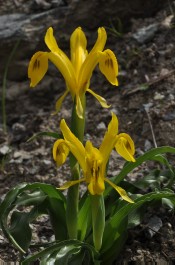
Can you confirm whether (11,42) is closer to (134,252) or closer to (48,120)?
(48,120)

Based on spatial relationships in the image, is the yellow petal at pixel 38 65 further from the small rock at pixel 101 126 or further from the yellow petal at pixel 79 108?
the small rock at pixel 101 126

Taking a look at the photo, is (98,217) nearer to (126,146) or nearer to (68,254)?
(68,254)

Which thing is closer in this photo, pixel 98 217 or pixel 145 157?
pixel 98 217

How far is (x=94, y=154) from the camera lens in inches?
116

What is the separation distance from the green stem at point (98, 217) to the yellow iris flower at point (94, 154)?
0.14 metres

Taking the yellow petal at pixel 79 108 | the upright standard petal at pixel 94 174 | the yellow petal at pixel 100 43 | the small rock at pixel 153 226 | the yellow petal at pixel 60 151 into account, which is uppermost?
the yellow petal at pixel 100 43

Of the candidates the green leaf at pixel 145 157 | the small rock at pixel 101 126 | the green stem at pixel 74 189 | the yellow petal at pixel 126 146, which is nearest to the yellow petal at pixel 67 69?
the green stem at pixel 74 189

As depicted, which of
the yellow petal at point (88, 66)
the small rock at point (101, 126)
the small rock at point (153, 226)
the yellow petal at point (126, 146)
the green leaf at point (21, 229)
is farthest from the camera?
the small rock at point (101, 126)

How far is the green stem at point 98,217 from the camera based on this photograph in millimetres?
3125

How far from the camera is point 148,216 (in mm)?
3867

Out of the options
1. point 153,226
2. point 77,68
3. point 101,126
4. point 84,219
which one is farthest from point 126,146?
point 101,126

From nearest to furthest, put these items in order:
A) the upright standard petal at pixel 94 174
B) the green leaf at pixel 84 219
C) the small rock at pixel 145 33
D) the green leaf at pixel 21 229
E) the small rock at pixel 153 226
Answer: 1. the upright standard petal at pixel 94 174
2. the green leaf at pixel 21 229
3. the green leaf at pixel 84 219
4. the small rock at pixel 153 226
5. the small rock at pixel 145 33

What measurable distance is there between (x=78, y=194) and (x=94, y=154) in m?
0.44

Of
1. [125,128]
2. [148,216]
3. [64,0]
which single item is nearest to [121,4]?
[64,0]
